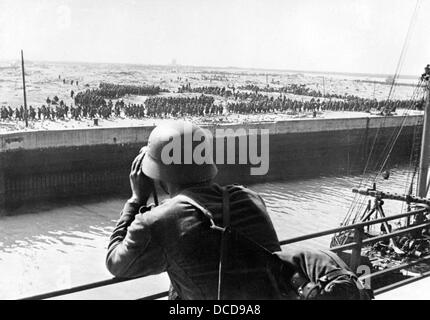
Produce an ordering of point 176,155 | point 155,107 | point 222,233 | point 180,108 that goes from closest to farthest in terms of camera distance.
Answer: point 222,233
point 176,155
point 155,107
point 180,108

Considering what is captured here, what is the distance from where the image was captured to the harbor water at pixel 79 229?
1252 cm

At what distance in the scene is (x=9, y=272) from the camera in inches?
505

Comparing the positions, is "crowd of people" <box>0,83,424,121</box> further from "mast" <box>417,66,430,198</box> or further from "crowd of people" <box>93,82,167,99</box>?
"mast" <box>417,66,430,198</box>

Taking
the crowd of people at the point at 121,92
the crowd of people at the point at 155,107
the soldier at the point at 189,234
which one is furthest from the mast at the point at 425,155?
the crowd of people at the point at 121,92

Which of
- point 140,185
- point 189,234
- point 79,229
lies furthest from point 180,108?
point 189,234

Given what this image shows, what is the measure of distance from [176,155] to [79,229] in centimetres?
Answer: 1492

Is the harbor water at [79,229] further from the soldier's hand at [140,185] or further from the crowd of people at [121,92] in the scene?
the crowd of people at [121,92]

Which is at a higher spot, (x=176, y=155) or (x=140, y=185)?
(x=176, y=155)

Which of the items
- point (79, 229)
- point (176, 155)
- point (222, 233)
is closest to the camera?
point (222, 233)

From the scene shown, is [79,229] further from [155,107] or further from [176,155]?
[155,107]

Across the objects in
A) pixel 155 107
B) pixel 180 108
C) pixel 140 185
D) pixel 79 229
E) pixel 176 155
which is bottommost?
pixel 79 229

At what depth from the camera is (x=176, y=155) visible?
1.76m
